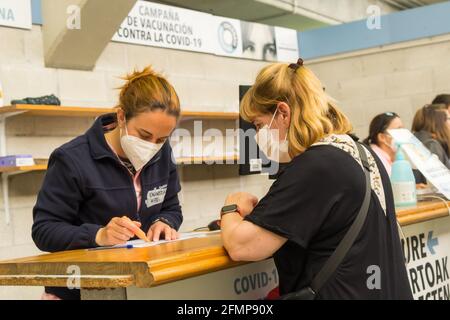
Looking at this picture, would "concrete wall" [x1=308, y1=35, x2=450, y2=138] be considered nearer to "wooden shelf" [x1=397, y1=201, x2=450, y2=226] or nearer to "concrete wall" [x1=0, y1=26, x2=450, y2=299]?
"concrete wall" [x1=0, y1=26, x2=450, y2=299]

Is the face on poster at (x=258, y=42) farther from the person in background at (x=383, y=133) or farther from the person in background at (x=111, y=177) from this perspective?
the person in background at (x=111, y=177)

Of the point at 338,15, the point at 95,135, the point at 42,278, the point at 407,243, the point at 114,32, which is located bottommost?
the point at 407,243

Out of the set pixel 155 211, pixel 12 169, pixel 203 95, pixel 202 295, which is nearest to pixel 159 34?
pixel 203 95

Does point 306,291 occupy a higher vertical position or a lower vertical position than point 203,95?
lower

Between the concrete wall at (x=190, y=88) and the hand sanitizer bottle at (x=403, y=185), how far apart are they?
2304mm

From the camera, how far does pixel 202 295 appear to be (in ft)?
5.31

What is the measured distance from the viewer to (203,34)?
16.2 ft

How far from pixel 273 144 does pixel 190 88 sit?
3342mm

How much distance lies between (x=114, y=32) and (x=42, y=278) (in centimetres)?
275

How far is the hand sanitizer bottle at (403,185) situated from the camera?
2430 mm

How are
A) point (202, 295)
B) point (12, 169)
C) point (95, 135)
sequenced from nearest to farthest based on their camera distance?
point (202, 295), point (95, 135), point (12, 169)

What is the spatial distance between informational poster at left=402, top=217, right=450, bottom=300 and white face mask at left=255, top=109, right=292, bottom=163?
87 centimetres

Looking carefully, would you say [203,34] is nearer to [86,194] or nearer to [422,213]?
[422,213]

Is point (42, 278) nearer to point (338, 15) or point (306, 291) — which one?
point (306, 291)
